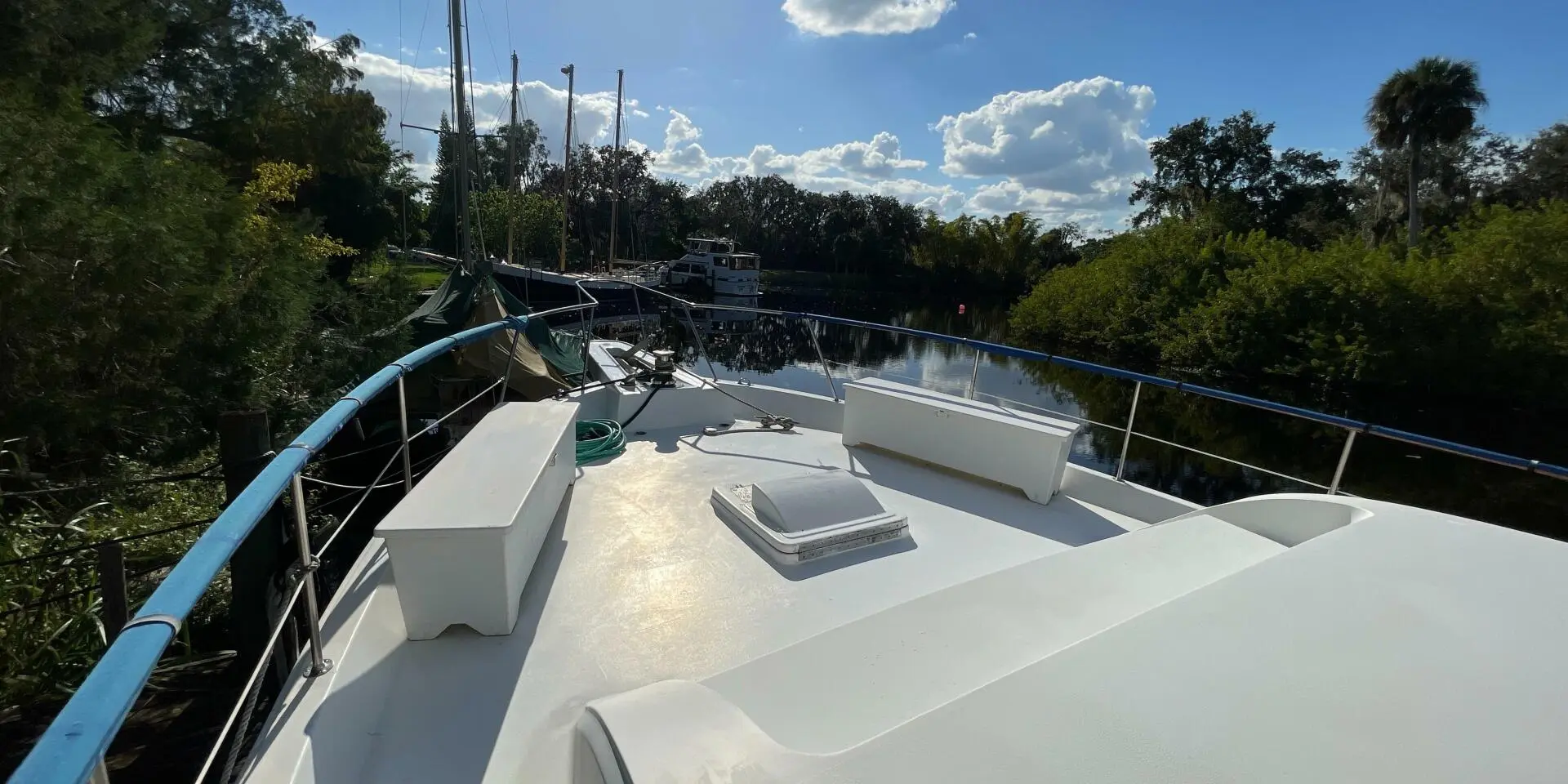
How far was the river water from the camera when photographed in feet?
33.4

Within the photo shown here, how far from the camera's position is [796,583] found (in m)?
2.31

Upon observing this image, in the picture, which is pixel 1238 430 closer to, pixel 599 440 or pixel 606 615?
pixel 599 440

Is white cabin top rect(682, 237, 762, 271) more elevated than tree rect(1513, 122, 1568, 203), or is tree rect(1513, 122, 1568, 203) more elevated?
tree rect(1513, 122, 1568, 203)

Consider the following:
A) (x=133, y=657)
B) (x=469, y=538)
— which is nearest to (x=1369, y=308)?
(x=469, y=538)

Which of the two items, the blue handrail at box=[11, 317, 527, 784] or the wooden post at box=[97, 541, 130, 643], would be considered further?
the wooden post at box=[97, 541, 130, 643]

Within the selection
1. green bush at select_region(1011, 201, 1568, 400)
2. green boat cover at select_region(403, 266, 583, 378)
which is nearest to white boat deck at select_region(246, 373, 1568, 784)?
green boat cover at select_region(403, 266, 583, 378)

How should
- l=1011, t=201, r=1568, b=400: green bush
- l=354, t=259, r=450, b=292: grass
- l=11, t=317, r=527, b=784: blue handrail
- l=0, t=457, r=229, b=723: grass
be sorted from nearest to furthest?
1. l=11, t=317, r=527, b=784: blue handrail
2. l=0, t=457, r=229, b=723: grass
3. l=354, t=259, r=450, b=292: grass
4. l=1011, t=201, r=1568, b=400: green bush

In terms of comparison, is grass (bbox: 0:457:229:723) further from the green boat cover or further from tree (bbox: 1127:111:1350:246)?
tree (bbox: 1127:111:1350:246)

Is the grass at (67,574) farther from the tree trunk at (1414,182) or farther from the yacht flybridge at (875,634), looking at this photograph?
the tree trunk at (1414,182)

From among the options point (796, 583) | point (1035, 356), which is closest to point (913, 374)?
point (1035, 356)

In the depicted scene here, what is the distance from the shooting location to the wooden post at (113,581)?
2361mm

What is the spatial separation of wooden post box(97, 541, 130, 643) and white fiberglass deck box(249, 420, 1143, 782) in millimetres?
1017

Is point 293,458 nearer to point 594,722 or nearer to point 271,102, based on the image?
point 594,722

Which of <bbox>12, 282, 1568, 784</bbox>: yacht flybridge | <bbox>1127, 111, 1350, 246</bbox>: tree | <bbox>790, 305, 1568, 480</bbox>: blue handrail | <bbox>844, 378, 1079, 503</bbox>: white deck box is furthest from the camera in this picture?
<bbox>1127, 111, 1350, 246</bbox>: tree
